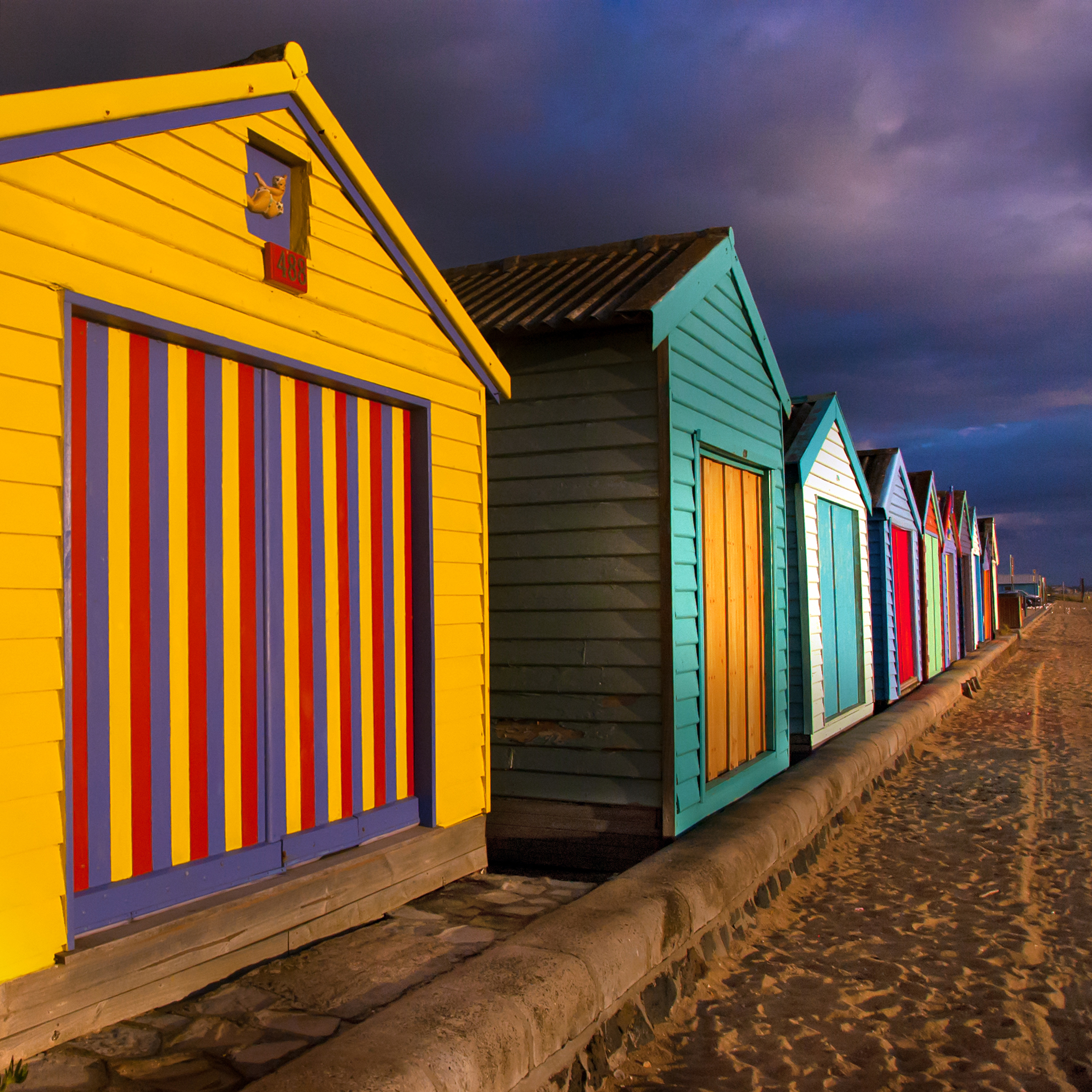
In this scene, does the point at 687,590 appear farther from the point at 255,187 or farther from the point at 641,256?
the point at 255,187

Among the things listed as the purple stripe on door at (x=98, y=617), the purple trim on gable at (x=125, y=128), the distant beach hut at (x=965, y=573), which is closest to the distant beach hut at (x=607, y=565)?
the purple trim on gable at (x=125, y=128)

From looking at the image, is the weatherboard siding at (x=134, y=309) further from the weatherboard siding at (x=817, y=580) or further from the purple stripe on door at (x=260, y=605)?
the weatherboard siding at (x=817, y=580)

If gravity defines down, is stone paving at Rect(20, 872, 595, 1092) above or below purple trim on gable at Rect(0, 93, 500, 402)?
below

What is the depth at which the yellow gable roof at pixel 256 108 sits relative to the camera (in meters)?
2.98

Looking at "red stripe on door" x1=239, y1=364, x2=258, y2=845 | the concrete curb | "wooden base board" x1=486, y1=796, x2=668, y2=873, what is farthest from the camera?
"wooden base board" x1=486, y1=796, x2=668, y2=873

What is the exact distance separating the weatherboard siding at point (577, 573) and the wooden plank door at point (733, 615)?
2.61 feet

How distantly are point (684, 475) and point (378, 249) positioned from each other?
280 centimetres

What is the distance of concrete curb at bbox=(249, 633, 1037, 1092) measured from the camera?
8.79 feet

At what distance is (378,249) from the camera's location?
15.3 feet

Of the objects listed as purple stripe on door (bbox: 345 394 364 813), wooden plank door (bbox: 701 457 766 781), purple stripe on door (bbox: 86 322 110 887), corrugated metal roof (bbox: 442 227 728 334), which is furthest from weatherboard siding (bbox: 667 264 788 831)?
purple stripe on door (bbox: 86 322 110 887)

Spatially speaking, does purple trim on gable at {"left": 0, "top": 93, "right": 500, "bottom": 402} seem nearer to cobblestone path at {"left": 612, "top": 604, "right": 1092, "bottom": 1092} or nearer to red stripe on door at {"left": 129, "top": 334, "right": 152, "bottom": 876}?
red stripe on door at {"left": 129, "top": 334, "right": 152, "bottom": 876}

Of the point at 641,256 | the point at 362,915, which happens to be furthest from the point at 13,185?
the point at 641,256

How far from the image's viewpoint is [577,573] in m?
6.43

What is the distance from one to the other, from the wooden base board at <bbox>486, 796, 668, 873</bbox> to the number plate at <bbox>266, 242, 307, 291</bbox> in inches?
157
